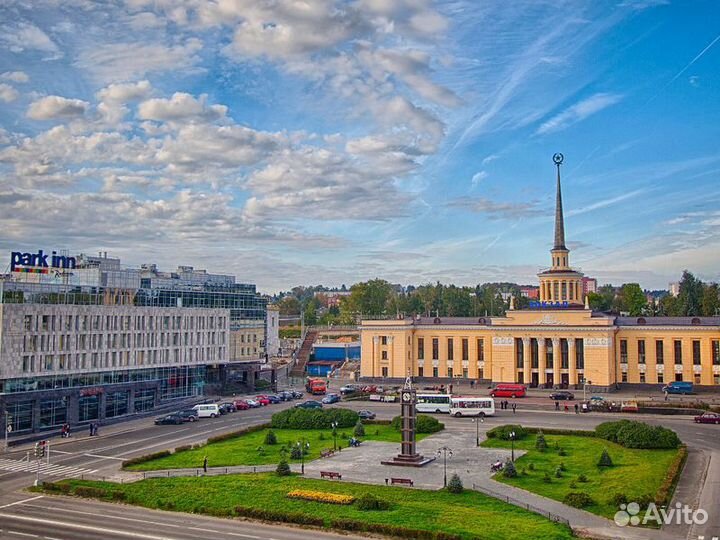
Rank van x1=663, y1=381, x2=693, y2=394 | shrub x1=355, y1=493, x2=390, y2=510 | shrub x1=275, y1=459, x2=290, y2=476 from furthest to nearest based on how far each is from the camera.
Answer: van x1=663, y1=381, x2=693, y2=394 → shrub x1=275, y1=459, x2=290, y2=476 → shrub x1=355, y1=493, x2=390, y2=510

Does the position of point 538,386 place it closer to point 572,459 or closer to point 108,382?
point 572,459

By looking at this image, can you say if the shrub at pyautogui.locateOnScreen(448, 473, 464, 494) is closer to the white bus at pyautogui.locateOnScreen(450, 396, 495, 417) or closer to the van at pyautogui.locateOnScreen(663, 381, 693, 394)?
the white bus at pyautogui.locateOnScreen(450, 396, 495, 417)

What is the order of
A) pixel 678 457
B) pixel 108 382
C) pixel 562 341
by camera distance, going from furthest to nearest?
pixel 562 341 → pixel 108 382 → pixel 678 457

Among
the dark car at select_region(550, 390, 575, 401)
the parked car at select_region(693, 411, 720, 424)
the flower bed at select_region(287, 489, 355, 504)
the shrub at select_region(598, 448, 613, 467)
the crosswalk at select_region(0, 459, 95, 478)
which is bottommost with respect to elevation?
the crosswalk at select_region(0, 459, 95, 478)

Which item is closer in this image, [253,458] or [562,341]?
[253,458]

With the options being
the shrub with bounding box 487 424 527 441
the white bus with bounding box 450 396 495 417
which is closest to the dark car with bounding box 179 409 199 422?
the white bus with bounding box 450 396 495 417

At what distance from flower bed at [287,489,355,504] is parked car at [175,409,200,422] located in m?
39.5

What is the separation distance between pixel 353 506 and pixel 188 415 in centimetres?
4458

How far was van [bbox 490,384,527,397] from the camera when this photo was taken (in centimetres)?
10006

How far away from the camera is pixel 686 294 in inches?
6230

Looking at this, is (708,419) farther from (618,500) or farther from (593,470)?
(618,500)

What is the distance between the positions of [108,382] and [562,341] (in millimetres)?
67179

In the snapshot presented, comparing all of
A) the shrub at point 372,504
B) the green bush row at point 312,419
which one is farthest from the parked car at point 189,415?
the shrub at point 372,504

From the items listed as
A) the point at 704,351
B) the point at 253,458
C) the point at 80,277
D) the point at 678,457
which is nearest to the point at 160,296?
the point at 80,277
